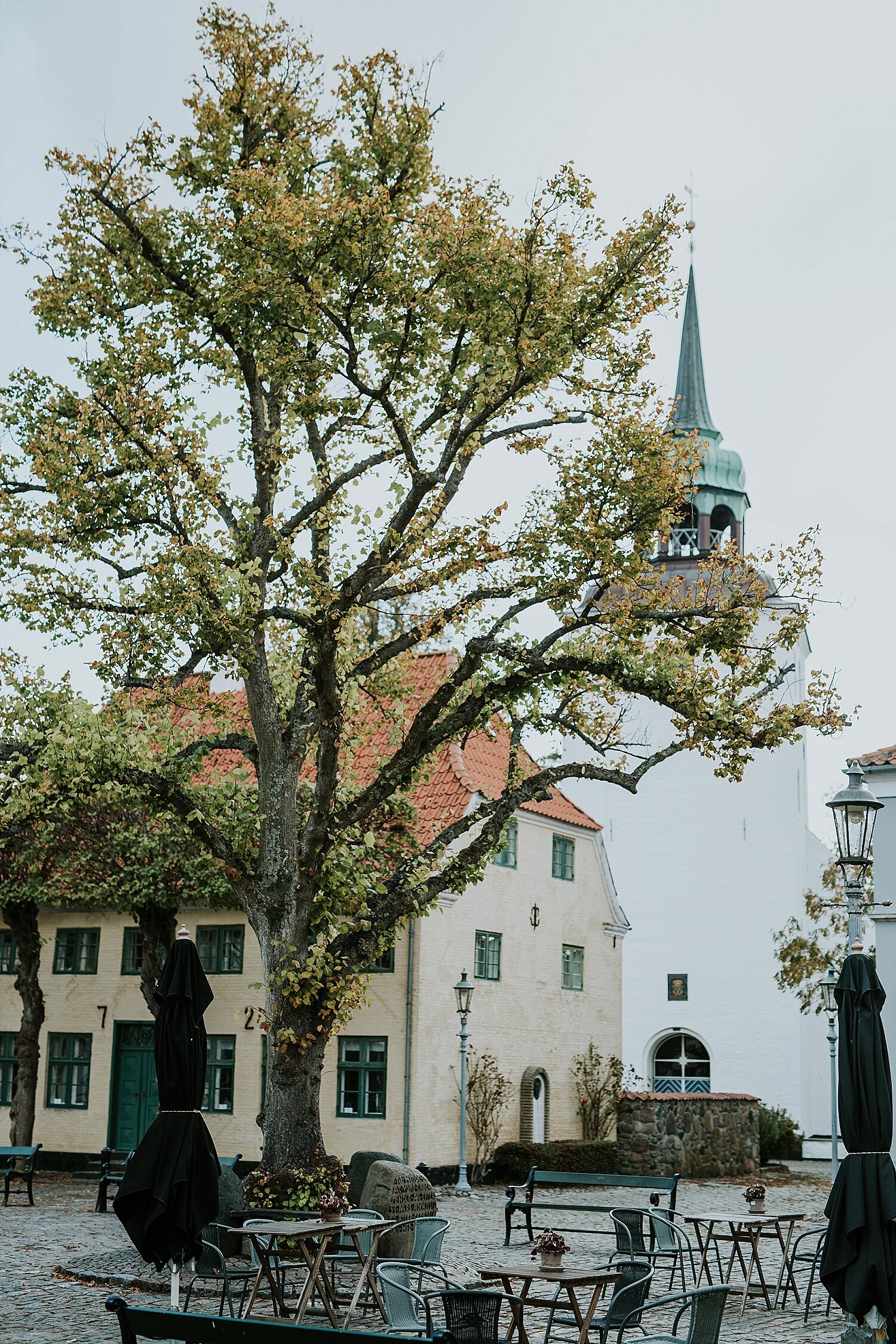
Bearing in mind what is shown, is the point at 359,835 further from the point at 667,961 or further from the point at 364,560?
the point at 667,961

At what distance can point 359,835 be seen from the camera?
59.6 feet

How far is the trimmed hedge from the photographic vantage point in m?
26.5

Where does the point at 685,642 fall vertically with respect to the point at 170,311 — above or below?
below

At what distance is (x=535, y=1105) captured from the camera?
96.9 feet

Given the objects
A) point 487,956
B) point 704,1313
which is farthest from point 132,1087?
point 704,1313

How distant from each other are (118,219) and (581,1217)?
15.1 m

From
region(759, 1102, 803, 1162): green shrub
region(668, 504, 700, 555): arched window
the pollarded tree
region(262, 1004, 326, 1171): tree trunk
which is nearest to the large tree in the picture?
region(262, 1004, 326, 1171): tree trunk

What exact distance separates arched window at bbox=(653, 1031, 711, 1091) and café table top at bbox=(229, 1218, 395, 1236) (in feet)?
101

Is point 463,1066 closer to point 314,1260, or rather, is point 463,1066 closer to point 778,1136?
point 314,1260

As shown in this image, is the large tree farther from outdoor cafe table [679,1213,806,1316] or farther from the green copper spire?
the green copper spire

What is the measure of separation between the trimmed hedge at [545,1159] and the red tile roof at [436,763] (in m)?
Answer: 5.76

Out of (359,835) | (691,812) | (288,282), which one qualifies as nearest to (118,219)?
(288,282)

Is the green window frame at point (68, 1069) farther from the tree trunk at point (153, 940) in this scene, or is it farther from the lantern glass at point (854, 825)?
the lantern glass at point (854, 825)

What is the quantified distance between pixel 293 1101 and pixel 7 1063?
1549 centimetres
